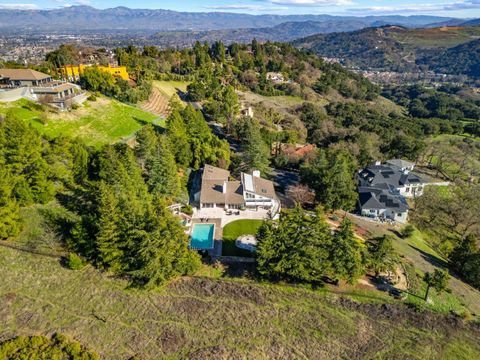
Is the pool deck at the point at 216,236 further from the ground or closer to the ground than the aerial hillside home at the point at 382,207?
further from the ground

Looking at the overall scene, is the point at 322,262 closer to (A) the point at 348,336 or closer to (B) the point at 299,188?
(A) the point at 348,336

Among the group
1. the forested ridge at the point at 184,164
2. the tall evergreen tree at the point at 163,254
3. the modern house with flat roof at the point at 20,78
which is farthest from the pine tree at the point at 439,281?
the modern house with flat roof at the point at 20,78

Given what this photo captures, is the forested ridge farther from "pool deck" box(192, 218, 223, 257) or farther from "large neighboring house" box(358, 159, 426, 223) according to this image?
"pool deck" box(192, 218, 223, 257)

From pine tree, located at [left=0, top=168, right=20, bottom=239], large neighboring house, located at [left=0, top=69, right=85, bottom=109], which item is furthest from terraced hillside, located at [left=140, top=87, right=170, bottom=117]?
pine tree, located at [left=0, top=168, right=20, bottom=239]

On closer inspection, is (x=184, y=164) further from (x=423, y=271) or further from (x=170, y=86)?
(x=170, y=86)

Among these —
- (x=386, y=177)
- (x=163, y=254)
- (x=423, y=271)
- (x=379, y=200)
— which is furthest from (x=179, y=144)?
(x=386, y=177)

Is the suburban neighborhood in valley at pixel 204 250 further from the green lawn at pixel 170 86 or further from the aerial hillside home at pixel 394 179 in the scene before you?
the green lawn at pixel 170 86

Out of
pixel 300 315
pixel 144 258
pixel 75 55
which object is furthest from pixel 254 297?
pixel 75 55
